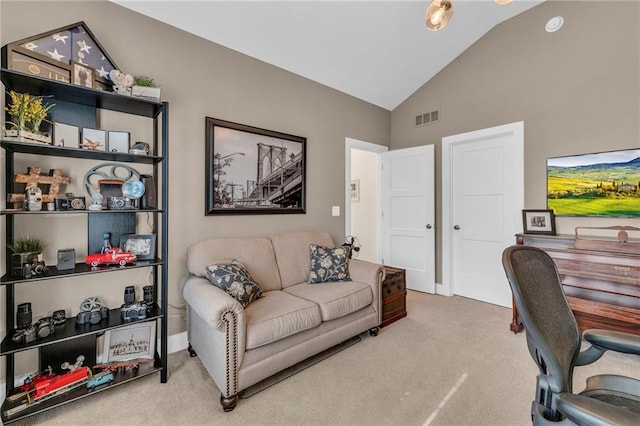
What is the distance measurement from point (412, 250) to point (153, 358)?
3.26 m

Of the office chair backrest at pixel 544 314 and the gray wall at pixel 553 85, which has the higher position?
the gray wall at pixel 553 85

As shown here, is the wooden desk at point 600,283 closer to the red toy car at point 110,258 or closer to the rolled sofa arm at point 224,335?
the rolled sofa arm at point 224,335

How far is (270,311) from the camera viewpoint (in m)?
2.03

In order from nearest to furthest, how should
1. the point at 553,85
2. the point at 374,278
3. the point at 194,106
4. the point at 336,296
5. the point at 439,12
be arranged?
the point at 439,12 → the point at 336,296 → the point at 194,106 → the point at 374,278 → the point at 553,85

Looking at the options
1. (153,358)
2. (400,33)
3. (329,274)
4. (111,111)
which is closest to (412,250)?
(329,274)

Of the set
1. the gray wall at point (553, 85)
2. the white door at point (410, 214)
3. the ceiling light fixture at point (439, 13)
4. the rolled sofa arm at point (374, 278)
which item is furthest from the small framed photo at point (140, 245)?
the gray wall at point (553, 85)

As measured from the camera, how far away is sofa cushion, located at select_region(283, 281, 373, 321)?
228 centimetres

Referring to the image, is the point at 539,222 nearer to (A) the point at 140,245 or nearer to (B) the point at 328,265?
(B) the point at 328,265

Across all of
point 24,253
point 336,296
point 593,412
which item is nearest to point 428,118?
point 336,296

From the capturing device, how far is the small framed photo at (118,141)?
6.77ft

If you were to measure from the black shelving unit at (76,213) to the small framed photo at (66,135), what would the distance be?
0.22 feet

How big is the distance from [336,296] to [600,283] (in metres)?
2.20

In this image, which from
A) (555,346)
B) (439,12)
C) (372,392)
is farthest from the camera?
(372,392)

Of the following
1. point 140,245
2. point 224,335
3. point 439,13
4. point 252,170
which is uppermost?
point 439,13
